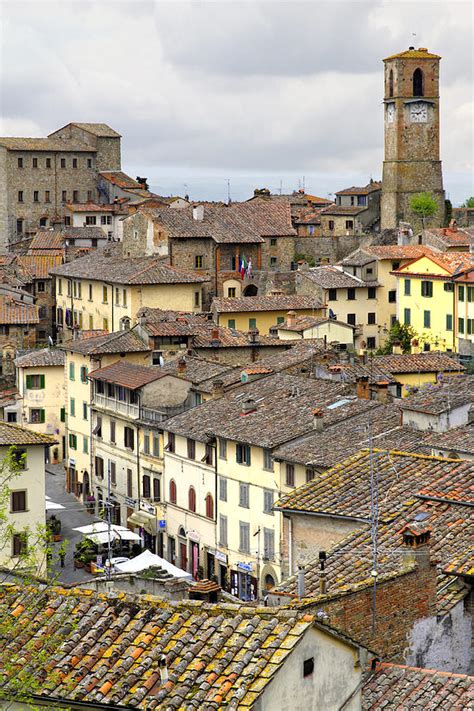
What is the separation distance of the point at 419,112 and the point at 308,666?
9904 centimetres

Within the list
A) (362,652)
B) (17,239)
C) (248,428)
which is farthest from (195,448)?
(17,239)

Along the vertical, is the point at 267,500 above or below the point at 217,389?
below

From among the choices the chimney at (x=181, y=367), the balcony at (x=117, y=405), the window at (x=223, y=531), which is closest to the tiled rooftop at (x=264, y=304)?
the balcony at (x=117, y=405)

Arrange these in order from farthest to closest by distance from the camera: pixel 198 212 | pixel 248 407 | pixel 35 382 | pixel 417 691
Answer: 1. pixel 198 212
2. pixel 35 382
3. pixel 248 407
4. pixel 417 691

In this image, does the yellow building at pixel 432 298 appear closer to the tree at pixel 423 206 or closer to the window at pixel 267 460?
the tree at pixel 423 206

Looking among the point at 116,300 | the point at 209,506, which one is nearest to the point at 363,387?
the point at 209,506

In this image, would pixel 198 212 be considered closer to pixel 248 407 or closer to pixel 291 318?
pixel 291 318

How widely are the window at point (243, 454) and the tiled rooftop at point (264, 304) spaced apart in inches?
1153

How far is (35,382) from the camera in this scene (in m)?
69.0

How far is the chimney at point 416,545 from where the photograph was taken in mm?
17578

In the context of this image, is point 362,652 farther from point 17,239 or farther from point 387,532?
point 17,239

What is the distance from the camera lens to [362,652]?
52.2 feet

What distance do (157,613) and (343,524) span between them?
751 centimetres

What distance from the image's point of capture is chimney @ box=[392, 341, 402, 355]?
242ft
